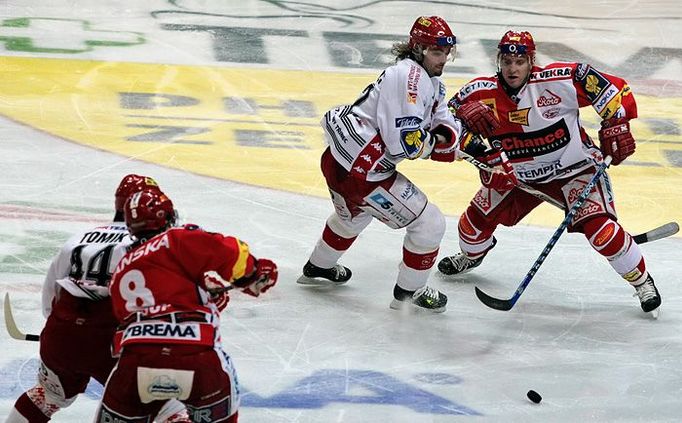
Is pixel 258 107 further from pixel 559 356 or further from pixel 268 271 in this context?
pixel 268 271

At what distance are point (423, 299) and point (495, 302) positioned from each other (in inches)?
Result: 11.9

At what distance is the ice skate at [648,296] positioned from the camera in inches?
209

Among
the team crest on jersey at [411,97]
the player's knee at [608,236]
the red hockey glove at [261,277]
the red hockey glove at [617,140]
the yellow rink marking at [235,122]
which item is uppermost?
the red hockey glove at [261,277]

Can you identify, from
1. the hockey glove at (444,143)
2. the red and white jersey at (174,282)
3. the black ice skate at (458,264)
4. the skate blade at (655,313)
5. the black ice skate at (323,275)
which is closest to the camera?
the red and white jersey at (174,282)

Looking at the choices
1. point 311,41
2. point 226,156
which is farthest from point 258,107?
point 311,41

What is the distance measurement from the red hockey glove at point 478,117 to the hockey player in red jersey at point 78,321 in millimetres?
1955

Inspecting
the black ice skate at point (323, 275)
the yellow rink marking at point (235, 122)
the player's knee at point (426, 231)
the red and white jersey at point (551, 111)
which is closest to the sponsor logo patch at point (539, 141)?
the red and white jersey at point (551, 111)

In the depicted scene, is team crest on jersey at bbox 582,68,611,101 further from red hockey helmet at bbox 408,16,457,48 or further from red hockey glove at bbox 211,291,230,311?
red hockey glove at bbox 211,291,230,311

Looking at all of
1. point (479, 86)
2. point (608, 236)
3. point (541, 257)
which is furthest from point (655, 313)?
point (479, 86)

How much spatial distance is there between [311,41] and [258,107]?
1752mm

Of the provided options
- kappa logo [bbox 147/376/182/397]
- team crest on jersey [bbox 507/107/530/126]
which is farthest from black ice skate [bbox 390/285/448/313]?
kappa logo [bbox 147/376/182/397]

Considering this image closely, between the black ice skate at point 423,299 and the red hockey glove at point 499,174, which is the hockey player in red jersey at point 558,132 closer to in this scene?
the red hockey glove at point 499,174

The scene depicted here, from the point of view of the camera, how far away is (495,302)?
531 cm

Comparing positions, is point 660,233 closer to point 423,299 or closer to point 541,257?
point 541,257
